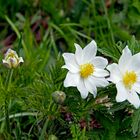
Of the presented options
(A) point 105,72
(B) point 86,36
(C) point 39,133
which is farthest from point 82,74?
(B) point 86,36

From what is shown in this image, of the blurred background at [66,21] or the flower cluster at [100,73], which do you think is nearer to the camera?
the flower cluster at [100,73]

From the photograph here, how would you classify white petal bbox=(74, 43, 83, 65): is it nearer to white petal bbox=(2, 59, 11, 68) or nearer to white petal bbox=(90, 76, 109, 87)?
white petal bbox=(90, 76, 109, 87)

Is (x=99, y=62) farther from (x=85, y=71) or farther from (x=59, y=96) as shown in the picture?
(x=59, y=96)

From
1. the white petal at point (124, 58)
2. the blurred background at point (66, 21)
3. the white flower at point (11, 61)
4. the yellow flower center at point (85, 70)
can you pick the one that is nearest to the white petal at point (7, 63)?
the white flower at point (11, 61)

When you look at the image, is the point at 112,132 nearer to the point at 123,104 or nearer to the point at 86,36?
the point at 123,104

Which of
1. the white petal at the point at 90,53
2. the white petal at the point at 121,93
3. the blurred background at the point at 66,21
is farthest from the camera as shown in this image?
the blurred background at the point at 66,21

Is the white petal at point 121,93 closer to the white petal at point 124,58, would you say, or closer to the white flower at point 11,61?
the white petal at point 124,58

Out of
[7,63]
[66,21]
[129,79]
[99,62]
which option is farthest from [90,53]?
[66,21]

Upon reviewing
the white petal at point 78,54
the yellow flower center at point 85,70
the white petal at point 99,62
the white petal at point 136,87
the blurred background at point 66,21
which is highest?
the blurred background at point 66,21

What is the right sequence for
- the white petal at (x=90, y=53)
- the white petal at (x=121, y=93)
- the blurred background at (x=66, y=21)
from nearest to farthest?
the white petal at (x=121, y=93) < the white petal at (x=90, y=53) < the blurred background at (x=66, y=21)

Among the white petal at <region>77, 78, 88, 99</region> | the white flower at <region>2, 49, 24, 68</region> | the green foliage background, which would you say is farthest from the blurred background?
the white petal at <region>77, 78, 88, 99</region>
